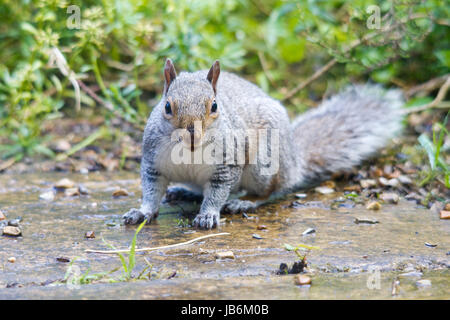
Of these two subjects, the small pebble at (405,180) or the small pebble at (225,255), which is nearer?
the small pebble at (225,255)

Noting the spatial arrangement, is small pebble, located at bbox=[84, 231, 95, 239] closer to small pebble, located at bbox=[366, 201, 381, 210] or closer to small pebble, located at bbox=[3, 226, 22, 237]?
small pebble, located at bbox=[3, 226, 22, 237]

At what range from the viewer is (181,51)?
410 cm

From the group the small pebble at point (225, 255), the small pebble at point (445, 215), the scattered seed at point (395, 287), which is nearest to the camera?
the scattered seed at point (395, 287)

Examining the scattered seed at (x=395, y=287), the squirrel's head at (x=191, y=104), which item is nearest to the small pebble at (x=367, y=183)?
the squirrel's head at (x=191, y=104)

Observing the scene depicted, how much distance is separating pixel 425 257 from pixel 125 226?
4.57 feet

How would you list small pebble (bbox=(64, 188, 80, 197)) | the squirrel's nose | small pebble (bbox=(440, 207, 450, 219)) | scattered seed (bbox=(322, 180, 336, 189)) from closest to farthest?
1. the squirrel's nose
2. small pebble (bbox=(440, 207, 450, 219))
3. small pebble (bbox=(64, 188, 80, 197))
4. scattered seed (bbox=(322, 180, 336, 189))

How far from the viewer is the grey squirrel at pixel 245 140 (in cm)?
270

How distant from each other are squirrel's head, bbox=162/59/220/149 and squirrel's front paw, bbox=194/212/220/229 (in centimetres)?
44

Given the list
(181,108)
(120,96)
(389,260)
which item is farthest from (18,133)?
(389,260)

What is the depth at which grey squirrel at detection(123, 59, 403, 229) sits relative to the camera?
270 cm

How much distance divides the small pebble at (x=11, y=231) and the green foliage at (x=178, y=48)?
145 cm

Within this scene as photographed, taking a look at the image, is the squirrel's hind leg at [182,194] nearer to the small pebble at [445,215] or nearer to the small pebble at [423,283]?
the small pebble at [445,215]

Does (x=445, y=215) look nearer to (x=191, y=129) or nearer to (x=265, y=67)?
(x=191, y=129)

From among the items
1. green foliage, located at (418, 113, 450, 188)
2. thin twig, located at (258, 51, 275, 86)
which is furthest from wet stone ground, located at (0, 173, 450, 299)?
thin twig, located at (258, 51, 275, 86)
